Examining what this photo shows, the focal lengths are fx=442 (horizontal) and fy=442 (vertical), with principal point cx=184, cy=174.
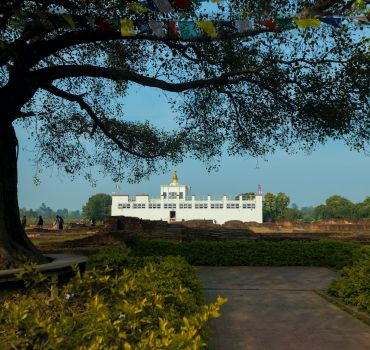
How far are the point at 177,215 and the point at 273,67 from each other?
75.8m

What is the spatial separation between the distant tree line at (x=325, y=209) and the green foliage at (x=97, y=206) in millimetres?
47176

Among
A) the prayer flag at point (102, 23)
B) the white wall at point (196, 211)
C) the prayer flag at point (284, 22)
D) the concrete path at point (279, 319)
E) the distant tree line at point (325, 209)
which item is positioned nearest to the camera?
the concrete path at point (279, 319)

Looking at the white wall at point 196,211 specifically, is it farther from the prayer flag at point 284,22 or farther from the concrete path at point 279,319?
the prayer flag at point 284,22

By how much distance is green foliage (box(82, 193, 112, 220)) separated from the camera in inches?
5167

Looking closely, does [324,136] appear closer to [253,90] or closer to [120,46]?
[253,90]

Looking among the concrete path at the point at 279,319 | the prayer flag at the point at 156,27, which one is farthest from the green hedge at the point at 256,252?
the prayer flag at the point at 156,27

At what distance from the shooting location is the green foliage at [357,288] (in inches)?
301

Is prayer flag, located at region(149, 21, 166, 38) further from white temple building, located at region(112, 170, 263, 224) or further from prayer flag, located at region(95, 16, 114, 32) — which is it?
white temple building, located at region(112, 170, 263, 224)

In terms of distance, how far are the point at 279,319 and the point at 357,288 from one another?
79.3 inches

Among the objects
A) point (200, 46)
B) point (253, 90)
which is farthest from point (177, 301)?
point (253, 90)

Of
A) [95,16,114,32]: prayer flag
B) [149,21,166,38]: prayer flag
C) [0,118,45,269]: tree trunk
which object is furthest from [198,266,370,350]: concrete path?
[95,16,114,32]: prayer flag

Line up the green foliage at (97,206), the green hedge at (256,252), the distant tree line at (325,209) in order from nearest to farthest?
the green hedge at (256,252)
the distant tree line at (325,209)
the green foliage at (97,206)

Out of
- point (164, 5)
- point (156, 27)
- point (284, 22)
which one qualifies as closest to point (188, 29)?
point (156, 27)

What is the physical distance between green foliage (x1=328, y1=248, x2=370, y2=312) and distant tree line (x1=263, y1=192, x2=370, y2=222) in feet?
350
